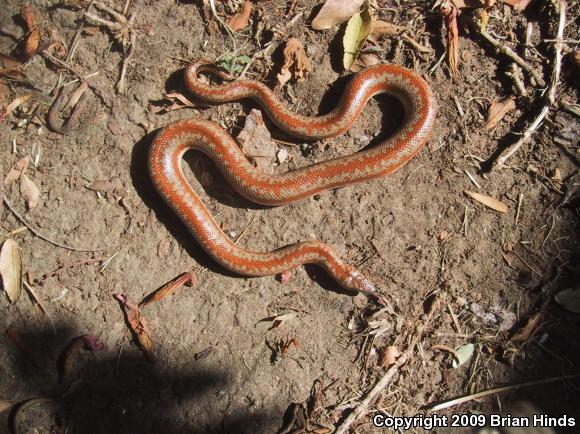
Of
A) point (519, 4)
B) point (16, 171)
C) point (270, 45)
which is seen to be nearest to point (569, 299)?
point (519, 4)

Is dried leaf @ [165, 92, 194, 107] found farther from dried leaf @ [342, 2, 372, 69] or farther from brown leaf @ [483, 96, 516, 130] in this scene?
brown leaf @ [483, 96, 516, 130]

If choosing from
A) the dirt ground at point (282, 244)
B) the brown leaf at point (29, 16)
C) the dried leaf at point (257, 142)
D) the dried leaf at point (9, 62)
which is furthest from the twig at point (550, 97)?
the dried leaf at point (9, 62)

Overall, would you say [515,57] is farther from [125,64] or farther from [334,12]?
[125,64]

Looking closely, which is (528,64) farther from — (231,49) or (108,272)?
(108,272)

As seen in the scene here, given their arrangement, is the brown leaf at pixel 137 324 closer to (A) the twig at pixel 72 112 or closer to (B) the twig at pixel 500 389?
(A) the twig at pixel 72 112

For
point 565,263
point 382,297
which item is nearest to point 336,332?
point 382,297

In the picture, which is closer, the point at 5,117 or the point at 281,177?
the point at 281,177
